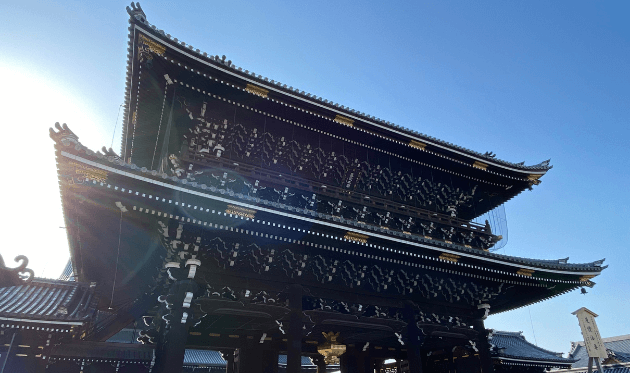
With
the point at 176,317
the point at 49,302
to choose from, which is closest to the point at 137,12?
the point at 176,317

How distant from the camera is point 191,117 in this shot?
1077 centimetres

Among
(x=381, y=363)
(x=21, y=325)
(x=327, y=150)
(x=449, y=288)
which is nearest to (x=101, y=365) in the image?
(x=21, y=325)

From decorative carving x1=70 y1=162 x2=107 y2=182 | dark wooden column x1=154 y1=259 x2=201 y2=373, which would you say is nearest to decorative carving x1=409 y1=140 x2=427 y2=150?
dark wooden column x1=154 y1=259 x2=201 y2=373

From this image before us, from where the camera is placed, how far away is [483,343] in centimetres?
1223

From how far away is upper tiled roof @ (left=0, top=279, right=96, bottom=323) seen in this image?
387 inches

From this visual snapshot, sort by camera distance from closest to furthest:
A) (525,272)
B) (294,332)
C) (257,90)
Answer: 1. (294,332)
2. (257,90)
3. (525,272)

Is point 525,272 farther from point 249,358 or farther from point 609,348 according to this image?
point 609,348

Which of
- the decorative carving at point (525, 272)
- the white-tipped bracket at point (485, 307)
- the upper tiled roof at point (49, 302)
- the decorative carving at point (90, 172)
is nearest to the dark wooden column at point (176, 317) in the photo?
the decorative carving at point (90, 172)

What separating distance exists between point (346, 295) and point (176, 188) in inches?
227

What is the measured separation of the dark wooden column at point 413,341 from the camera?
11.0 meters

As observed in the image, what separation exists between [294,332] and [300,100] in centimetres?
649

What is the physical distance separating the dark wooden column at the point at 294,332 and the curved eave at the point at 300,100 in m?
5.48

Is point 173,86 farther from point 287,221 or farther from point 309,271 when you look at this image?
point 309,271

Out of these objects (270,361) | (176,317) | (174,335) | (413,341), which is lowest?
(270,361)
